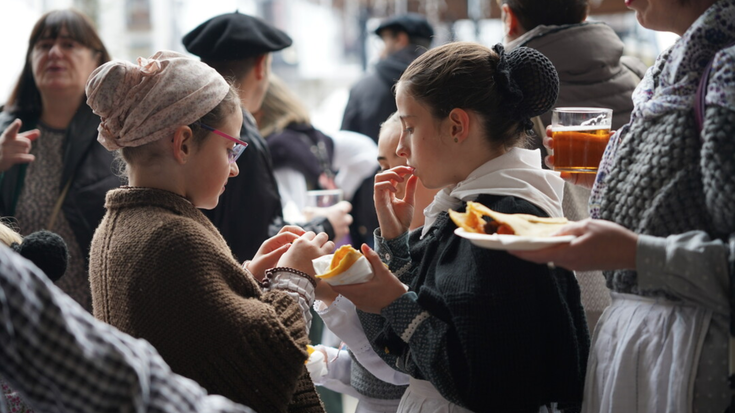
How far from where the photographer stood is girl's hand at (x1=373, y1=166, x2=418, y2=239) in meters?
2.02

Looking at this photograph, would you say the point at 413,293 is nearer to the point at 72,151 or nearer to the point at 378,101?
the point at 72,151

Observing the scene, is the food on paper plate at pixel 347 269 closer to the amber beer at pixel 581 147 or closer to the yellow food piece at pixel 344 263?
the yellow food piece at pixel 344 263

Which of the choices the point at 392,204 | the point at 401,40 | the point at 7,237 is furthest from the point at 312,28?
the point at 7,237

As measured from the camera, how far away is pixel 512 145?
175 cm

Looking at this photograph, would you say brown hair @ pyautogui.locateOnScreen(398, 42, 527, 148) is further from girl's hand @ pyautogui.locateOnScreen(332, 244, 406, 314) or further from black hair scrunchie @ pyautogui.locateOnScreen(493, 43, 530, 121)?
girl's hand @ pyautogui.locateOnScreen(332, 244, 406, 314)

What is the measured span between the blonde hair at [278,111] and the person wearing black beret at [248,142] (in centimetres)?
47

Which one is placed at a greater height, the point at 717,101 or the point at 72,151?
the point at 717,101

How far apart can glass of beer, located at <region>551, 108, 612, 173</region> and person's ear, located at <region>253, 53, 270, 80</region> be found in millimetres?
1493

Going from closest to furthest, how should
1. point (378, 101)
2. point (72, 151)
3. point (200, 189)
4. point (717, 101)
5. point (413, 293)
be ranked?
1. point (717, 101)
2. point (413, 293)
3. point (200, 189)
4. point (72, 151)
5. point (378, 101)

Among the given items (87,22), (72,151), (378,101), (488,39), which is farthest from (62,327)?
(488,39)

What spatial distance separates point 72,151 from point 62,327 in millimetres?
2015

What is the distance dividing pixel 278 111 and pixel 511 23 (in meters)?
1.47

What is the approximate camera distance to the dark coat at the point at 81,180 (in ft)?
8.86

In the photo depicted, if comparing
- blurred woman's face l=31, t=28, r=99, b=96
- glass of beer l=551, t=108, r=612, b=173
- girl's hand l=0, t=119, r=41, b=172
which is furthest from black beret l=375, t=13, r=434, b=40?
glass of beer l=551, t=108, r=612, b=173
